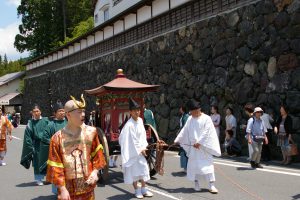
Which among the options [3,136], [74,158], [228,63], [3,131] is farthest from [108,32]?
[74,158]

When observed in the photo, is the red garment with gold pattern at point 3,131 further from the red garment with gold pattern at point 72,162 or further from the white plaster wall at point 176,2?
the red garment with gold pattern at point 72,162

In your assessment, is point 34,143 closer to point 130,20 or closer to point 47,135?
point 47,135

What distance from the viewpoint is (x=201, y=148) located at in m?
8.20

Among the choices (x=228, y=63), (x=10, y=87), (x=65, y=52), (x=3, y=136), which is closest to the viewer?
(x=3, y=136)

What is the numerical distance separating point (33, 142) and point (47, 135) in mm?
938

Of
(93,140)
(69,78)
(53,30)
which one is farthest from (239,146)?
(53,30)

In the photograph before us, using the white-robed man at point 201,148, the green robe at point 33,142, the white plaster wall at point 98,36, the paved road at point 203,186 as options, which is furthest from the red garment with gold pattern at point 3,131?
the white plaster wall at point 98,36

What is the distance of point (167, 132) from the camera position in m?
17.4

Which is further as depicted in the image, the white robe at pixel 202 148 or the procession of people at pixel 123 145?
the white robe at pixel 202 148

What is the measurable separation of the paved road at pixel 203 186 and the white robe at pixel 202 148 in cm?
43

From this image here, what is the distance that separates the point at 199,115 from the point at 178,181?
179cm

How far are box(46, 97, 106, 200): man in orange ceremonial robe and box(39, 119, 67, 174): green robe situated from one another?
14.0 ft

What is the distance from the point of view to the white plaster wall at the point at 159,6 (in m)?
18.1

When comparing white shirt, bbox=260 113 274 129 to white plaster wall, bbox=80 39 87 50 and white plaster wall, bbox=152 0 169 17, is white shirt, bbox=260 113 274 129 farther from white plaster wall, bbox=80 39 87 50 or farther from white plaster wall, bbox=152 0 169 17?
white plaster wall, bbox=80 39 87 50
